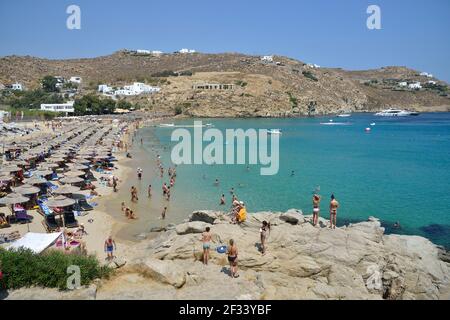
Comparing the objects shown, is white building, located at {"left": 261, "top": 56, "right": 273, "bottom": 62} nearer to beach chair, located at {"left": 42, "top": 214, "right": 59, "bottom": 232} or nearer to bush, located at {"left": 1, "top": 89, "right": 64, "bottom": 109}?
bush, located at {"left": 1, "top": 89, "right": 64, "bottom": 109}

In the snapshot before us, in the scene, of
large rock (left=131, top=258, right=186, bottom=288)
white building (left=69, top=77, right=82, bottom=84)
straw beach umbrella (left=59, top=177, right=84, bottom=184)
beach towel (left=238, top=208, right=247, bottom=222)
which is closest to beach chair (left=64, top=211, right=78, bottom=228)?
straw beach umbrella (left=59, top=177, right=84, bottom=184)

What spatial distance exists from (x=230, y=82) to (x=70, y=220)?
4737 inches

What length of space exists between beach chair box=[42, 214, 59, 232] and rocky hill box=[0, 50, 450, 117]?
103 meters

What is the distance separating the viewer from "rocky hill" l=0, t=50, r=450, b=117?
12600cm

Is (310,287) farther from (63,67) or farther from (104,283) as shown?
(63,67)

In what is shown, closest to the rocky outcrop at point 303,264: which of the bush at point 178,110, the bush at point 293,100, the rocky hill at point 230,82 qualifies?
the bush at point 178,110

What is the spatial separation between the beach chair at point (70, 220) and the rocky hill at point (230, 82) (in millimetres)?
102320

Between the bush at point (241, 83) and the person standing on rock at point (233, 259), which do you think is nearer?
the person standing on rock at point (233, 259)

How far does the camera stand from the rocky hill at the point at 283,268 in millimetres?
10070

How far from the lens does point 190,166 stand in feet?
130

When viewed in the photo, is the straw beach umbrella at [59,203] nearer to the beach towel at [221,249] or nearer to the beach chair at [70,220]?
the beach chair at [70,220]

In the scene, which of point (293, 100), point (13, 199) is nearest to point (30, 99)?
point (293, 100)

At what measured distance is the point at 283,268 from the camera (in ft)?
38.9
